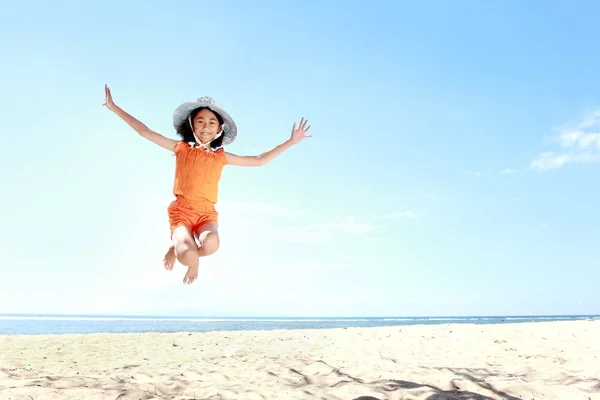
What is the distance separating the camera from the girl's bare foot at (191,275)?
15.6ft

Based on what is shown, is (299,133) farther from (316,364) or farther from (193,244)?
(316,364)

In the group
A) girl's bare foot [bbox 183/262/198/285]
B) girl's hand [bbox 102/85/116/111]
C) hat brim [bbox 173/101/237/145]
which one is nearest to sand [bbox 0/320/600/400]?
girl's bare foot [bbox 183/262/198/285]

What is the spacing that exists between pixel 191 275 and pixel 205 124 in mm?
1550

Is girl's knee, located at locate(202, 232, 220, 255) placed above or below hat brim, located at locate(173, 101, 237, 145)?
below

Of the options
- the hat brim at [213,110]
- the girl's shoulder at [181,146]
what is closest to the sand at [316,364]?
the girl's shoulder at [181,146]

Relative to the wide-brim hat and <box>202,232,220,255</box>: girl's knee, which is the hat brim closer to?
the wide-brim hat

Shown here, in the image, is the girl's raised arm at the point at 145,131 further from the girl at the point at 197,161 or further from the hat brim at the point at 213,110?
the hat brim at the point at 213,110

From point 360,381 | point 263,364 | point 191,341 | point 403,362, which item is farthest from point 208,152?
point 191,341

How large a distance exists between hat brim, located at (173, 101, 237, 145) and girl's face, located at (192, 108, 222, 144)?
7 cm

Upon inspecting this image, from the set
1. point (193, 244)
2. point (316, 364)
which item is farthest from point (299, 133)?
point (316, 364)

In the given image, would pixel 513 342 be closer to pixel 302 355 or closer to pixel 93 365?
pixel 302 355

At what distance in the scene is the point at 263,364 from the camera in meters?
7.95

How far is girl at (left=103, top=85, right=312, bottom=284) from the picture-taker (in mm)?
4664

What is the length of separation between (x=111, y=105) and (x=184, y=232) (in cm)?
159
